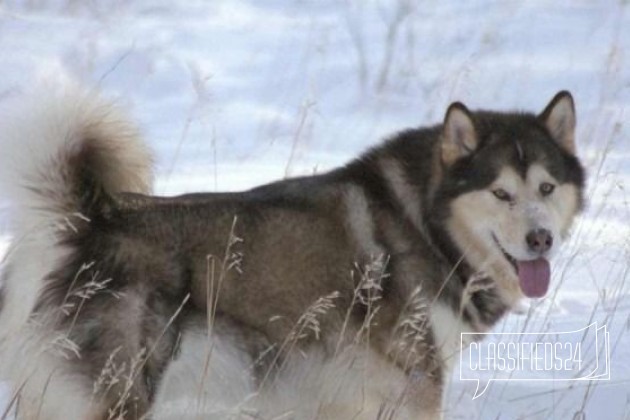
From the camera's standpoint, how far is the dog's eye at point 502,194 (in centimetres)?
402

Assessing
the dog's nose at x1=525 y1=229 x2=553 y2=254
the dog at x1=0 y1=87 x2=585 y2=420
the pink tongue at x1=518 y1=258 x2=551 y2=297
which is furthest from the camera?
the pink tongue at x1=518 y1=258 x2=551 y2=297

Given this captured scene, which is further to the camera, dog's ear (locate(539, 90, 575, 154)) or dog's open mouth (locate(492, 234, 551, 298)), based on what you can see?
dog's ear (locate(539, 90, 575, 154))

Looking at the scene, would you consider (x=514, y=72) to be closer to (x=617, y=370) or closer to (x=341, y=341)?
(x=617, y=370)

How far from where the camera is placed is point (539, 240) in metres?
3.93

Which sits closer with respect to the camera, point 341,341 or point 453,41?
point 341,341

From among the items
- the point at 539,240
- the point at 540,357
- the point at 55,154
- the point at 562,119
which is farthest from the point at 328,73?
the point at 55,154

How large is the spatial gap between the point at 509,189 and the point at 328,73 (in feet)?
14.7

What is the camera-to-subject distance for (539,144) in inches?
163

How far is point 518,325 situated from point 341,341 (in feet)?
4.53

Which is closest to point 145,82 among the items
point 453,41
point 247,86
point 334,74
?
point 247,86

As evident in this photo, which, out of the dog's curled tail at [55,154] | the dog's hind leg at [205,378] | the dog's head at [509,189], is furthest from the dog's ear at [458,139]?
the dog's curled tail at [55,154]

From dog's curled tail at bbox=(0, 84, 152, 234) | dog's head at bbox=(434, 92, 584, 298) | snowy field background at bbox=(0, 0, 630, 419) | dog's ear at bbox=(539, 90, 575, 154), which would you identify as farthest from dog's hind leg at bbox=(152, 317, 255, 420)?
snowy field background at bbox=(0, 0, 630, 419)

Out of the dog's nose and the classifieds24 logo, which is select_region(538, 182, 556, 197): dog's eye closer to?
the dog's nose

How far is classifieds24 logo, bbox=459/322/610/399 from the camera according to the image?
177 inches
